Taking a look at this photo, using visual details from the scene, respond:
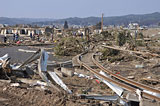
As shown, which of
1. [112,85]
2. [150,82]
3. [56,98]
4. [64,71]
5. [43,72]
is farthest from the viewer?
A: [64,71]

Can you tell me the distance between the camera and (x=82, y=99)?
5395 mm

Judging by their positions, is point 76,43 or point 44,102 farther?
point 76,43

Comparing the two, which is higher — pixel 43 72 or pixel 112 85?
pixel 43 72

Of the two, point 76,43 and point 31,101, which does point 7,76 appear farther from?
point 76,43

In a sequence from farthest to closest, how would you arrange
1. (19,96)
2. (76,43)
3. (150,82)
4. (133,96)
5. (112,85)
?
(76,43), (150,82), (112,85), (133,96), (19,96)

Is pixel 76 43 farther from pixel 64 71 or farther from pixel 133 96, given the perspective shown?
pixel 133 96

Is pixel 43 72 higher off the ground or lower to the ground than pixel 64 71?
higher

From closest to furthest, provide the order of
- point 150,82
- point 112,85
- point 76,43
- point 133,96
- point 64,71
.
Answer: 1. point 133,96
2. point 112,85
3. point 150,82
4. point 64,71
5. point 76,43

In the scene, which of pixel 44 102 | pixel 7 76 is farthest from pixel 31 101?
pixel 7 76

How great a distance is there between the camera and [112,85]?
7.32 m

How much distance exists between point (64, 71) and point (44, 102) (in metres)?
4.60

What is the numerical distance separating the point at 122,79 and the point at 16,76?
4.05m

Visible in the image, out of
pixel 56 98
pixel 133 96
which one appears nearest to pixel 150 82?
pixel 133 96

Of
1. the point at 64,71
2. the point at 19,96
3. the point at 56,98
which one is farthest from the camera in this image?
the point at 64,71
